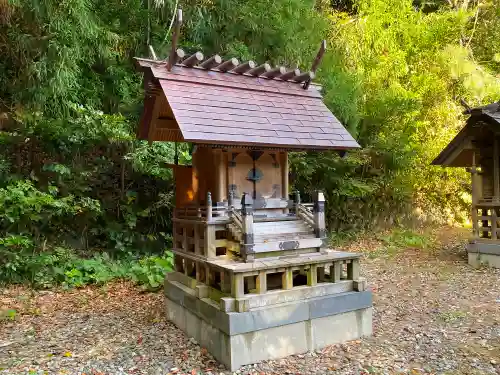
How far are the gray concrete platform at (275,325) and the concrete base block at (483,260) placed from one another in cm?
559

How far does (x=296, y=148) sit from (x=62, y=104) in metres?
6.54

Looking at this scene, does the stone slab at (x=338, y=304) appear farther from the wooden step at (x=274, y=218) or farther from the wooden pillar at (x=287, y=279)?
the wooden step at (x=274, y=218)

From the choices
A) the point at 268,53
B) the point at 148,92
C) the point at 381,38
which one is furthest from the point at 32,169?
the point at 381,38

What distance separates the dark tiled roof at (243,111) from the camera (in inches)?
208

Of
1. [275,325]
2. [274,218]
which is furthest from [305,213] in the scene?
[275,325]

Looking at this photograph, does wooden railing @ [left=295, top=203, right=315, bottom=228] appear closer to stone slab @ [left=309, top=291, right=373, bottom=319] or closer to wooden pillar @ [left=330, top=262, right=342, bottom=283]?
wooden pillar @ [left=330, top=262, right=342, bottom=283]

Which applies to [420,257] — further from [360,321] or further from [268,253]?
[268,253]

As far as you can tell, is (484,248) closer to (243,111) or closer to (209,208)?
(243,111)

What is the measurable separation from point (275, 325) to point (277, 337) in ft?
0.62

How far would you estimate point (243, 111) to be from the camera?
5.86 meters

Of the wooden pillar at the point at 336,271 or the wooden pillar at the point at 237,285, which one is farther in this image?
the wooden pillar at the point at 336,271

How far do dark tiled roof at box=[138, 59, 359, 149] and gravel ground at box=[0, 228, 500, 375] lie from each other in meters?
2.93

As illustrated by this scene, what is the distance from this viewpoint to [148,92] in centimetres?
604

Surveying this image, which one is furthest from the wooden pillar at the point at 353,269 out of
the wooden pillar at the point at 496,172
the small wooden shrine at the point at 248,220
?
the wooden pillar at the point at 496,172
